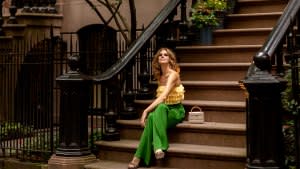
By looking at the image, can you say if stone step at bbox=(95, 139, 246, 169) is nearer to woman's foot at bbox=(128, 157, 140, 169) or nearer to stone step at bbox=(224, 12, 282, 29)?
woman's foot at bbox=(128, 157, 140, 169)

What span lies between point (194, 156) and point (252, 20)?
381 cm

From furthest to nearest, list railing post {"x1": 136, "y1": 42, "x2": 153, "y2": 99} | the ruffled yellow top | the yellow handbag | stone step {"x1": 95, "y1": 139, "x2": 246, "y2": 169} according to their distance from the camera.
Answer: railing post {"x1": 136, "y1": 42, "x2": 153, "y2": 99} < the yellow handbag < the ruffled yellow top < stone step {"x1": 95, "y1": 139, "x2": 246, "y2": 169}

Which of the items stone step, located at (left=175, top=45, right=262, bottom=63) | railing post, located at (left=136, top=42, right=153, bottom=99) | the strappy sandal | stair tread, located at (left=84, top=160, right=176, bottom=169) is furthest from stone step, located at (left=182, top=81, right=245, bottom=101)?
the strappy sandal

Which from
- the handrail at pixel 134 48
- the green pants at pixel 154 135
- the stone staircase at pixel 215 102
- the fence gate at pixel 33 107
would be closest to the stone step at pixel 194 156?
the stone staircase at pixel 215 102

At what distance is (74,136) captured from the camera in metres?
7.31

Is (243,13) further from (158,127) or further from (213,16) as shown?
(158,127)

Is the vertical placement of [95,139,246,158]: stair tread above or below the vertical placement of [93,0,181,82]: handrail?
below

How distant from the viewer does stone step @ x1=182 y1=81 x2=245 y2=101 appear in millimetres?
7707

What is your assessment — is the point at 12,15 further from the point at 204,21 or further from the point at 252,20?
the point at 252,20

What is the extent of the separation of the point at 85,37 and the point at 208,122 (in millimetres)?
7169

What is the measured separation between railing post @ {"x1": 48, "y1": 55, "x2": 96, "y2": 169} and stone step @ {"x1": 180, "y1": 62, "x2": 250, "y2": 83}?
6.36ft

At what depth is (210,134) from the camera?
6.98 meters

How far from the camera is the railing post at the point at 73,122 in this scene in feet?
23.9

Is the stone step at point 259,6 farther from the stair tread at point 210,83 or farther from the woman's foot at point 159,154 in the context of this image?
the woman's foot at point 159,154
